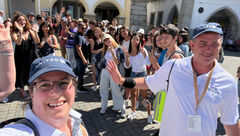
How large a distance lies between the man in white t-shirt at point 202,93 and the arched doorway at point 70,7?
1968cm

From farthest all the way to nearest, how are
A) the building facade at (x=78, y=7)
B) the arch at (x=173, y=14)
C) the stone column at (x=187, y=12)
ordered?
1. the arch at (x=173, y=14)
2. the stone column at (x=187, y=12)
3. the building facade at (x=78, y=7)

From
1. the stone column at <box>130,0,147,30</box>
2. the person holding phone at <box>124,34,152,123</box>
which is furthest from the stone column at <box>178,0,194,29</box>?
the person holding phone at <box>124,34,152,123</box>

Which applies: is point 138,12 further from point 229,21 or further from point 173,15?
point 229,21

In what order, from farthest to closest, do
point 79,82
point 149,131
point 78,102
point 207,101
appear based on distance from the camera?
1. point 79,82
2. point 78,102
3. point 149,131
4. point 207,101

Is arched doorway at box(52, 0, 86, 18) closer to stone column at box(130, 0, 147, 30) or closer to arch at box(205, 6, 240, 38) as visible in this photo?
stone column at box(130, 0, 147, 30)

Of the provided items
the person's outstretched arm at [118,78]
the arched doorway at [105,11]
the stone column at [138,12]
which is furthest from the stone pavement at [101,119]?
the arched doorway at [105,11]

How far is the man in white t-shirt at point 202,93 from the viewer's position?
1.54 m

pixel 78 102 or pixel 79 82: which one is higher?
pixel 79 82

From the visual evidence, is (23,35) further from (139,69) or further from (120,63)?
(139,69)

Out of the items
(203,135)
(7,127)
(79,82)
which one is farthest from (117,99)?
(7,127)

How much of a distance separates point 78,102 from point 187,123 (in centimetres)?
352

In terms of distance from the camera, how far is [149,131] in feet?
11.6

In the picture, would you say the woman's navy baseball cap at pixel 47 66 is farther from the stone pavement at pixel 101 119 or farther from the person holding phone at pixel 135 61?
the person holding phone at pixel 135 61

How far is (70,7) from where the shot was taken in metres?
19.5
